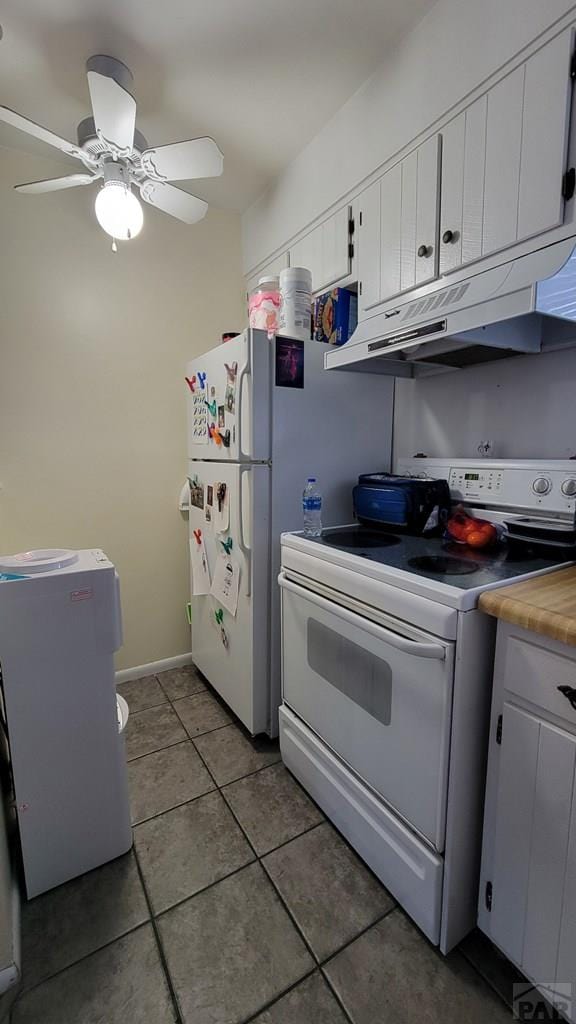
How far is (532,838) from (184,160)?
2.20 metres

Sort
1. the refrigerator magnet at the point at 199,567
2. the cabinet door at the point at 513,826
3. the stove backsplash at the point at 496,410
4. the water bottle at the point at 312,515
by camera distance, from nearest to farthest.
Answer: the cabinet door at the point at 513,826 → the stove backsplash at the point at 496,410 → the water bottle at the point at 312,515 → the refrigerator magnet at the point at 199,567

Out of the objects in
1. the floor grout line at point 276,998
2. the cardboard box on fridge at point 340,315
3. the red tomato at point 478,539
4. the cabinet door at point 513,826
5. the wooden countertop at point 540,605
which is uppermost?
the cardboard box on fridge at point 340,315

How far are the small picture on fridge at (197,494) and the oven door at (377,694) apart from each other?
2.49ft

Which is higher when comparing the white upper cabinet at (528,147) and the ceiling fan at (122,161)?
the ceiling fan at (122,161)

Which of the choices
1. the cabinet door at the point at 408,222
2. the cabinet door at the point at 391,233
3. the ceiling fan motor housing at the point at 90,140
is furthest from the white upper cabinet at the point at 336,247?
the ceiling fan motor housing at the point at 90,140

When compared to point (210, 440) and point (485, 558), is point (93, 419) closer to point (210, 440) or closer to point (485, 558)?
point (210, 440)

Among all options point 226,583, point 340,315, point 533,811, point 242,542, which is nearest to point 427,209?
point 340,315

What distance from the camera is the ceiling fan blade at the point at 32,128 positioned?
1.26 metres

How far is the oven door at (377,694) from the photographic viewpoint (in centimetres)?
100

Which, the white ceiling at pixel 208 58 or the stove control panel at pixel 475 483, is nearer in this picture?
the white ceiling at pixel 208 58

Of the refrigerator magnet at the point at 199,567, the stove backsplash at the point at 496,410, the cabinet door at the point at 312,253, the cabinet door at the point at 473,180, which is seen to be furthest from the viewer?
the refrigerator magnet at the point at 199,567

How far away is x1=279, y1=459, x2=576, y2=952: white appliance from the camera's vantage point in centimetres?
98

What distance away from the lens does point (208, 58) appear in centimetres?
152

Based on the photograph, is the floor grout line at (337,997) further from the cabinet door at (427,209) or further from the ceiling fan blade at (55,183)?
the ceiling fan blade at (55,183)
